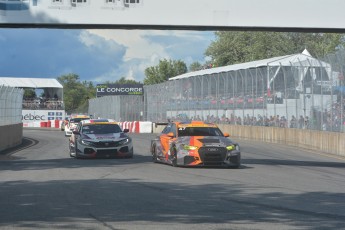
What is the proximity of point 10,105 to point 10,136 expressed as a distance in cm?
246

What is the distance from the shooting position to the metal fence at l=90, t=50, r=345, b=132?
95.6 feet

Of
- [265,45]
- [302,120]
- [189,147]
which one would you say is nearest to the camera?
[189,147]

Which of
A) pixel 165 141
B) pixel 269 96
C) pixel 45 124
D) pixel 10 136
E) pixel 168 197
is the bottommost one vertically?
pixel 168 197

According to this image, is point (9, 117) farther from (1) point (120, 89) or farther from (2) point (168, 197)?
(1) point (120, 89)

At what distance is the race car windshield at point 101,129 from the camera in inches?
958

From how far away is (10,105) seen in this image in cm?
3481

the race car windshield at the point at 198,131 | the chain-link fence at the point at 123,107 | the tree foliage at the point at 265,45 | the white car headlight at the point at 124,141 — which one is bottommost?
the white car headlight at the point at 124,141

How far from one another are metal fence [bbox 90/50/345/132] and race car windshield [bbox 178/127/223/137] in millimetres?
8298

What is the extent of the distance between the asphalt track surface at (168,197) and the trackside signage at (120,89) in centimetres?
8688

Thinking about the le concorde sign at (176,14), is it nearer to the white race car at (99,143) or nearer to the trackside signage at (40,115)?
the white race car at (99,143)

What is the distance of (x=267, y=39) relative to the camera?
9094 centimetres

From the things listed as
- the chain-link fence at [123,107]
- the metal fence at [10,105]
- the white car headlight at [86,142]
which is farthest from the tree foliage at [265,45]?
the white car headlight at [86,142]

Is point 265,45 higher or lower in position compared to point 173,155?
higher

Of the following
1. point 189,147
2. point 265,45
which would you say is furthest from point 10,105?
point 265,45
